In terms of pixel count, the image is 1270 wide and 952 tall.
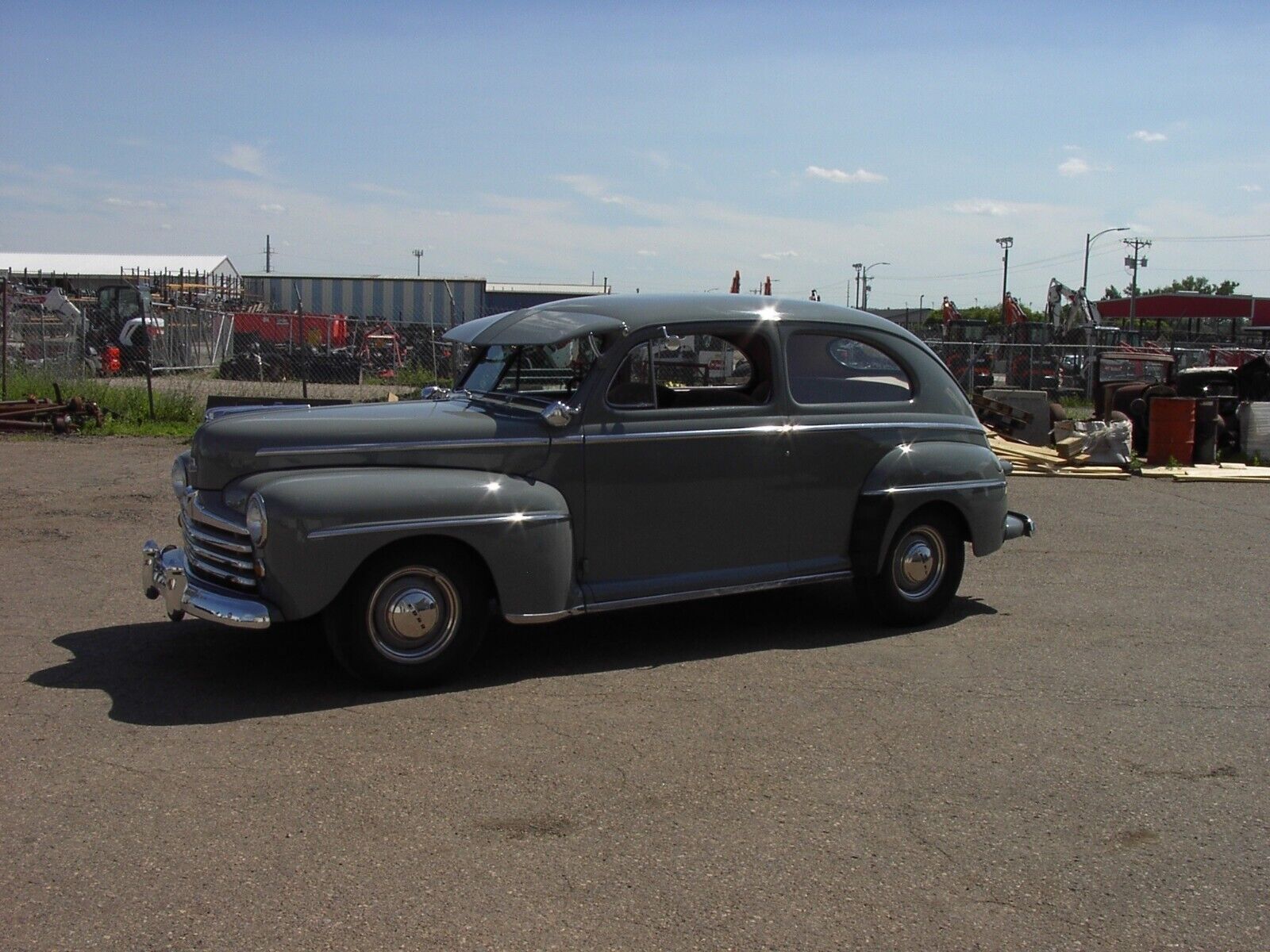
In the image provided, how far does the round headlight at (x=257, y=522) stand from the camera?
5.04 meters

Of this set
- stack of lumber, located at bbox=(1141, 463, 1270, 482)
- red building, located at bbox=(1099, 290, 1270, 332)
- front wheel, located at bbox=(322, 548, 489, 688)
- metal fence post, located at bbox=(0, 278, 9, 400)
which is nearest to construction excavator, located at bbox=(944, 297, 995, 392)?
stack of lumber, located at bbox=(1141, 463, 1270, 482)

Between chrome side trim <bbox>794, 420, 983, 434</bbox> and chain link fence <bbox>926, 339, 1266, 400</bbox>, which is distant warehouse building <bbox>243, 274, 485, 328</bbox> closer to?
chain link fence <bbox>926, 339, 1266, 400</bbox>

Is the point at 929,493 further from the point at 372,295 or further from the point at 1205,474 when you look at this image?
the point at 372,295

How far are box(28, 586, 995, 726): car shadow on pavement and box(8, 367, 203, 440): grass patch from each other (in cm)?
999

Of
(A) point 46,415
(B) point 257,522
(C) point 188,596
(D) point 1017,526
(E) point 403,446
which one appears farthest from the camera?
(A) point 46,415

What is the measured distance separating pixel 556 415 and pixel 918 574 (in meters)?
2.46

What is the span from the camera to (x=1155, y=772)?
15.4ft

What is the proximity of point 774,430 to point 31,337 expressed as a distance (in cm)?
2070

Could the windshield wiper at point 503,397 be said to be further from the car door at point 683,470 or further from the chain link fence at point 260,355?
the chain link fence at point 260,355

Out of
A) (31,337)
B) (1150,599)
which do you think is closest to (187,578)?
(1150,599)

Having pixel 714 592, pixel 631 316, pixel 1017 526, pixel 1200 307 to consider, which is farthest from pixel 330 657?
pixel 1200 307

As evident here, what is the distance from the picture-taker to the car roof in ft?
19.9

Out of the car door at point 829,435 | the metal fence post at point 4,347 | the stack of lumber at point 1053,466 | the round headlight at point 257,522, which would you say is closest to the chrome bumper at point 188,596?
the round headlight at point 257,522

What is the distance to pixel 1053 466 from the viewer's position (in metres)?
14.5
